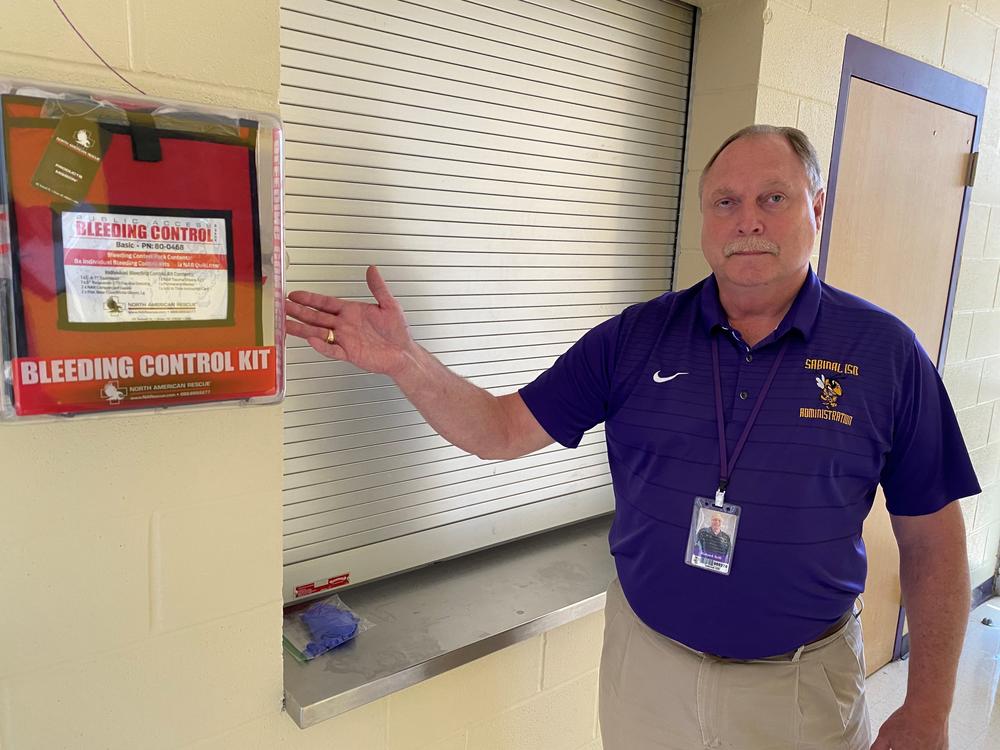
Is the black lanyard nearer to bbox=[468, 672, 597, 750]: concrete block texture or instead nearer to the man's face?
the man's face

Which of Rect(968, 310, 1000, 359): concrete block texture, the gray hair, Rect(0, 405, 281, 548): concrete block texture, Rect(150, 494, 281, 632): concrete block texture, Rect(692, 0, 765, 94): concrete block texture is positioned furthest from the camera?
Rect(968, 310, 1000, 359): concrete block texture

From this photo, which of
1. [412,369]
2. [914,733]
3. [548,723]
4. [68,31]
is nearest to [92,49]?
[68,31]

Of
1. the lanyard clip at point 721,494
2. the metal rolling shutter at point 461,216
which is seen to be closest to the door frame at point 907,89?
the metal rolling shutter at point 461,216

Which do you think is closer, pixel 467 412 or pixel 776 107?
pixel 467 412

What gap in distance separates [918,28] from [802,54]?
2.34 feet

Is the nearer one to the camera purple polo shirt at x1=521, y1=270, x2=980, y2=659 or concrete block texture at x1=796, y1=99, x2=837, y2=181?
purple polo shirt at x1=521, y1=270, x2=980, y2=659

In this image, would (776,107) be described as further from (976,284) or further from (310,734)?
(310,734)

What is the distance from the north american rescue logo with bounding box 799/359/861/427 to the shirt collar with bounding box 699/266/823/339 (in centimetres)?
6

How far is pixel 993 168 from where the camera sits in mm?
2973

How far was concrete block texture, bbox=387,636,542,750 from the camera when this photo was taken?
146cm

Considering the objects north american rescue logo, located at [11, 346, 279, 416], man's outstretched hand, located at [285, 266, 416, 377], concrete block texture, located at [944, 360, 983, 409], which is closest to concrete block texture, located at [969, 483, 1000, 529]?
concrete block texture, located at [944, 360, 983, 409]

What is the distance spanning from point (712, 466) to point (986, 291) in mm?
2568

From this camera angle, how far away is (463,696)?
1566mm

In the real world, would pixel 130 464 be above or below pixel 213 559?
above
